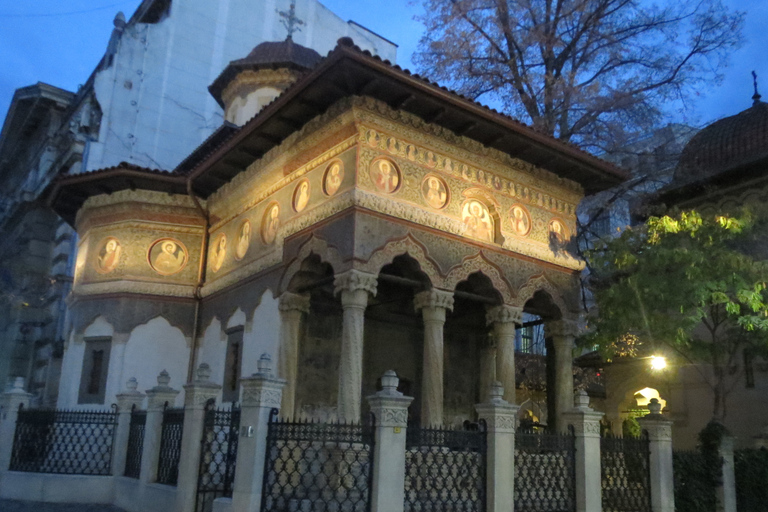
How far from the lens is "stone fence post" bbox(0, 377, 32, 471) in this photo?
1134cm

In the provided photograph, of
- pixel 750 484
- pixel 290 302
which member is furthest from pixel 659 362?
pixel 290 302

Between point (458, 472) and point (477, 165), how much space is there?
225 inches

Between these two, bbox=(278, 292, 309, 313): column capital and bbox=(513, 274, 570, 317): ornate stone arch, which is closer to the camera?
bbox=(278, 292, 309, 313): column capital

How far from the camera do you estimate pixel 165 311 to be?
14797 millimetres

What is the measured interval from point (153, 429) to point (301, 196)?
14.3 ft

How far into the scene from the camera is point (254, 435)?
7441 mm

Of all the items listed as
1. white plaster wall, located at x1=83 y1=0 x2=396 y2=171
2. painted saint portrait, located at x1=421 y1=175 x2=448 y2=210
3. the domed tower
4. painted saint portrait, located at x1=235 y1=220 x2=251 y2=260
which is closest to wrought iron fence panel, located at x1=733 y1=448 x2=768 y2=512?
painted saint portrait, located at x1=421 y1=175 x2=448 y2=210

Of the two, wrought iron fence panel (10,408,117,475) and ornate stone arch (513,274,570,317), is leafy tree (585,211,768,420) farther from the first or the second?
wrought iron fence panel (10,408,117,475)

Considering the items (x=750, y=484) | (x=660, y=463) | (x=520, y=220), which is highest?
(x=520, y=220)

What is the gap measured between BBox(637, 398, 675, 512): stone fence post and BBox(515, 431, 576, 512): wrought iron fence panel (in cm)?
159

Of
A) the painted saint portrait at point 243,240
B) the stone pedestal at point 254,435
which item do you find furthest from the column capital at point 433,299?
the painted saint portrait at point 243,240

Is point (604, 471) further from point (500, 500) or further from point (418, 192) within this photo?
point (418, 192)

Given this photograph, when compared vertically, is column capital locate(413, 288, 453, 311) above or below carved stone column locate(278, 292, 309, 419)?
above

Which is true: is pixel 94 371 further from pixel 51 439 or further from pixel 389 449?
pixel 389 449
